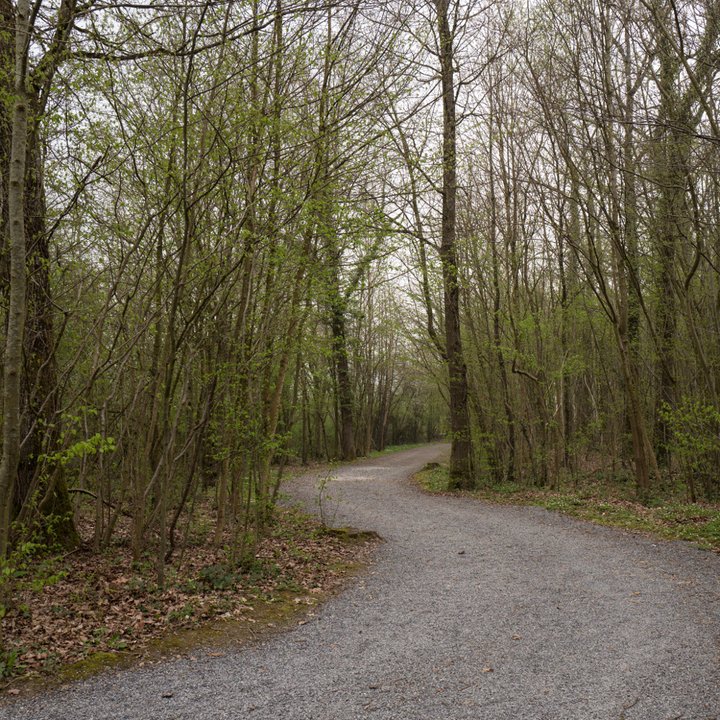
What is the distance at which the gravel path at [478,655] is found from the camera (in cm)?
351

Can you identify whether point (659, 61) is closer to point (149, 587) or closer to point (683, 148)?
point (683, 148)

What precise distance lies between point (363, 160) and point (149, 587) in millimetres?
5367

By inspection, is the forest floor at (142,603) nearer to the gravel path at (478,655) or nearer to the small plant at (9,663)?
the small plant at (9,663)

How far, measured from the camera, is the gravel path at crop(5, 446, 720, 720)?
351 cm

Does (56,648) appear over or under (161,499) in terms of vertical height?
under

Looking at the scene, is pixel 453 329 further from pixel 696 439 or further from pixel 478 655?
pixel 478 655

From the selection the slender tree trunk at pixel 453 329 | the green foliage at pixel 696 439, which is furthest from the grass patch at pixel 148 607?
the slender tree trunk at pixel 453 329

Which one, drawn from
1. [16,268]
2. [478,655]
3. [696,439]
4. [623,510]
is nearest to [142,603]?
[478,655]

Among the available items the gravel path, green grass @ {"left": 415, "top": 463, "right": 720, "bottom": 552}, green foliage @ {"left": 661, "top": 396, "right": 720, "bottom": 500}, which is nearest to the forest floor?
the gravel path

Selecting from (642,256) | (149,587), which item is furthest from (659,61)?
(149,587)

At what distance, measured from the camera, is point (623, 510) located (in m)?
10.1

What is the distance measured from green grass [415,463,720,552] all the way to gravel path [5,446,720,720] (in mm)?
951

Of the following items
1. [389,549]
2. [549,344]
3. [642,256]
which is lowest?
[389,549]

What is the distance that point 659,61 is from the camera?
31.6 feet
